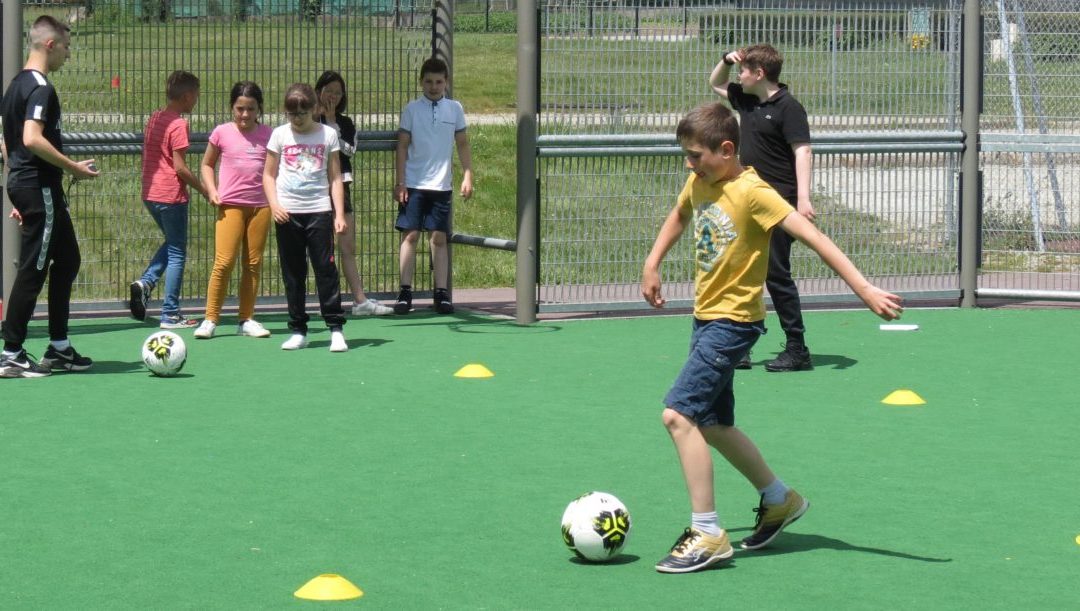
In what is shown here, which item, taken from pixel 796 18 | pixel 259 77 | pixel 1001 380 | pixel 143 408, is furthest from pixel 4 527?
pixel 796 18

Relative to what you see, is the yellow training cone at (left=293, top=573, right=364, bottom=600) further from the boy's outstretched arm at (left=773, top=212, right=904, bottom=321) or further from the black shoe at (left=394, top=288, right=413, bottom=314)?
the black shoe at (left=394, top=288, right=413, bottom=314)

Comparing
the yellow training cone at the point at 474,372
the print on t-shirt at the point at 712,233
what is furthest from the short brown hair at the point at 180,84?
the print on t-shirt at the point at 712,233

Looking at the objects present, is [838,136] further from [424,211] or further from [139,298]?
[139,298]

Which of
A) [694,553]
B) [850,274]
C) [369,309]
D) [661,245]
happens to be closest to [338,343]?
[369,309]

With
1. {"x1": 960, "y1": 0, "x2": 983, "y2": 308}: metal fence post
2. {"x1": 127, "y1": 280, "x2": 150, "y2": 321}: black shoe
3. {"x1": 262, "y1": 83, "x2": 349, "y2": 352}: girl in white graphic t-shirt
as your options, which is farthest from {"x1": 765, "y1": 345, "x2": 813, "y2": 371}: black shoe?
{"x1": 127, "y1": 280, "x2": 150, "y2": 321}: black shoe

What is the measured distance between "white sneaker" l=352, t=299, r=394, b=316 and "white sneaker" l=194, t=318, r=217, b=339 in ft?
5.12

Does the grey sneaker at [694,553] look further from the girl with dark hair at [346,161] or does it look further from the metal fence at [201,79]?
the metal fence at [201,79]

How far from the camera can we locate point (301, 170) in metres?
10.6

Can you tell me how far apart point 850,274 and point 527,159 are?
684cm

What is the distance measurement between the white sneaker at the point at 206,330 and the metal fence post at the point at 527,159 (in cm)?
233

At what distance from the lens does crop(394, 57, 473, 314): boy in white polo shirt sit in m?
12.5

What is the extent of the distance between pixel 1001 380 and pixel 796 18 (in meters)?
4.30

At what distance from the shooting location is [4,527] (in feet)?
20.5

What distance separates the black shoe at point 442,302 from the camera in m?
12.9
